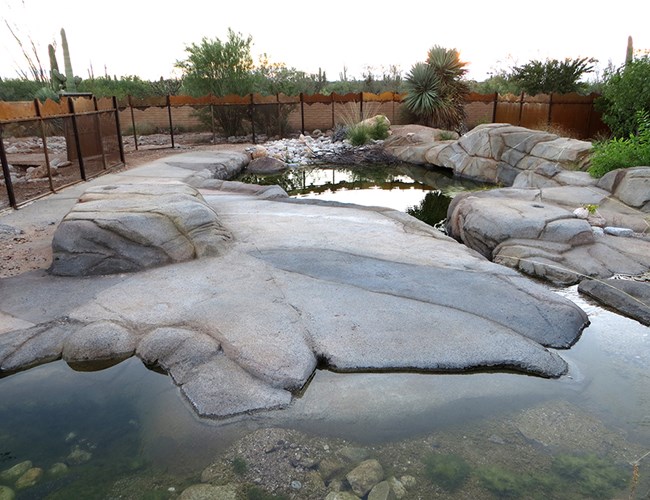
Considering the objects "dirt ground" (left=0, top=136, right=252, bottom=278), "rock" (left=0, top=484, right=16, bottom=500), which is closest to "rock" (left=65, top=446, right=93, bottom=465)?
"rock" (left=0, top=484, right=16, bottom=500)

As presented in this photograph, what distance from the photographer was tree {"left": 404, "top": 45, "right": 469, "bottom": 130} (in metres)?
18.9

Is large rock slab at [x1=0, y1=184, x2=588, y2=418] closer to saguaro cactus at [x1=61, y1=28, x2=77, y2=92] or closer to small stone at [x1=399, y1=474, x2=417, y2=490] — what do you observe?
small stone at [x1=399, y1=474, x2=417, y2=490]

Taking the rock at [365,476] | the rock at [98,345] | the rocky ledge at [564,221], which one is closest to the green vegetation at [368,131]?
the rocky ledge at [564,221]

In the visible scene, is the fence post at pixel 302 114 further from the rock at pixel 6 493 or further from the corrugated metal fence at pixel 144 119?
the rock at pixel 6 493

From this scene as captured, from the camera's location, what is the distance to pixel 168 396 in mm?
3426

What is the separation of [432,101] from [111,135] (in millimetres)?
11556

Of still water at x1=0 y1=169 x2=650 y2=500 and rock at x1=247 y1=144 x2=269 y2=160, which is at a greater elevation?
rock at x1=247 y1=144 x2=269 y2=160

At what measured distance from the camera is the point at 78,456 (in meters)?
2.94

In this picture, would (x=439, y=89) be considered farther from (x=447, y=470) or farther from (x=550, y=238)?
(x=447, y=470)

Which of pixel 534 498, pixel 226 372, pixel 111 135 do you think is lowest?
pixel 534 498

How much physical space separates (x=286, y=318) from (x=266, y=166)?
34.6 ft

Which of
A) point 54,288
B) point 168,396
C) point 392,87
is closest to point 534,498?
point 168,396

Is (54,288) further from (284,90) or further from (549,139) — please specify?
(284,90)

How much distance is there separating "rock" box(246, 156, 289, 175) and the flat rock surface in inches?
342
